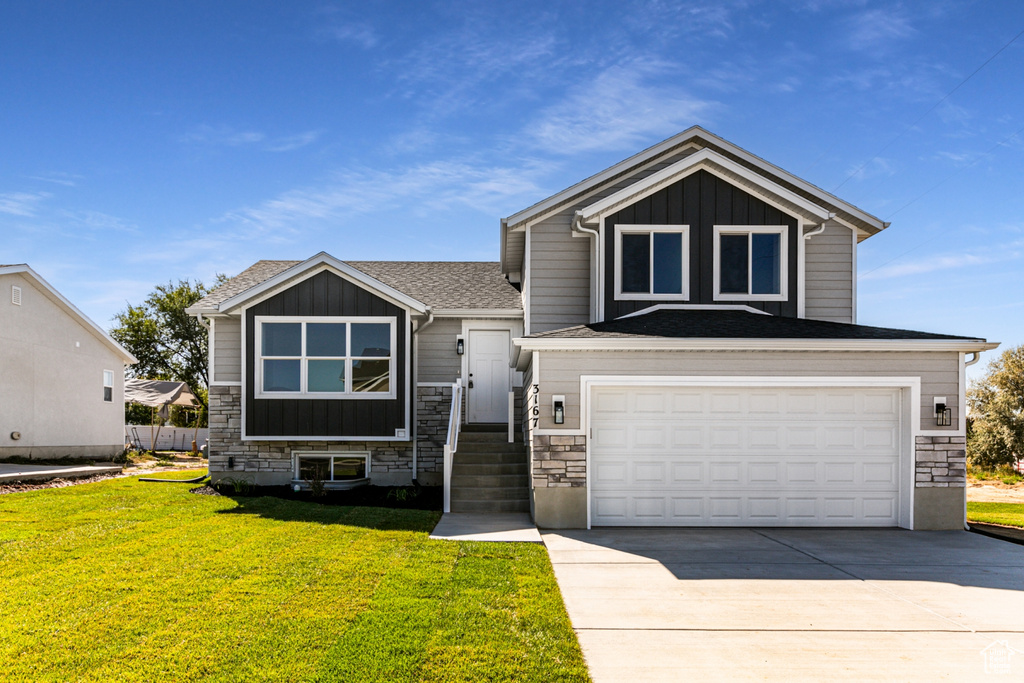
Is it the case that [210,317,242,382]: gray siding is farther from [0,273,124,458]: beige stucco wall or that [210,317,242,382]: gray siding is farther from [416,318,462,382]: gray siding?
[0,273,124,458]: beige stucco wall

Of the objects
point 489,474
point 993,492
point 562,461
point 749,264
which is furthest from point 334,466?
point 993,492

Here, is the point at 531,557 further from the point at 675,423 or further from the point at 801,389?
the point at 801,389

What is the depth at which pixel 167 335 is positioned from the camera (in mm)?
42344

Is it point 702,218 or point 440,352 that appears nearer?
point 702,218

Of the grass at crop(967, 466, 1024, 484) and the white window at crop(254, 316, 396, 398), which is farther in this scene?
the grass at crop(967, 466, 1024, 484)

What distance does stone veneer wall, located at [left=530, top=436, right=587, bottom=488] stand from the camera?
9938 millimetres

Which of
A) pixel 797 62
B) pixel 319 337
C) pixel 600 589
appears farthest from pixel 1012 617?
pixel 797 62

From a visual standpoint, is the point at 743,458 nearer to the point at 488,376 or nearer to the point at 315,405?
the point at 488,376

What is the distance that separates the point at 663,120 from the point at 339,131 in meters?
7.61

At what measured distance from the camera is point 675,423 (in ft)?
33.4

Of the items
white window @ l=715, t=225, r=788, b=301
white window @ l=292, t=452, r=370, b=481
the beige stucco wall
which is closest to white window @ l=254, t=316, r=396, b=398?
white window @ l=292, t=452, r=370, b=481

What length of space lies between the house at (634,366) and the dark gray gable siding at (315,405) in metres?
0.04

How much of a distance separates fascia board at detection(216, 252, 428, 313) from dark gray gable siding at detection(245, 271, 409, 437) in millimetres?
185

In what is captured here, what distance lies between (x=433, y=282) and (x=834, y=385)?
Answer: 949cm
